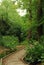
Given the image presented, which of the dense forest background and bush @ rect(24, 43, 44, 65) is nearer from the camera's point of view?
bush @ rect(24, 43, 44, 65)

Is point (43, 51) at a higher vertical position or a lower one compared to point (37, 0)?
lower

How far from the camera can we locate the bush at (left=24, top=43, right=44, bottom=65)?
14.4 m

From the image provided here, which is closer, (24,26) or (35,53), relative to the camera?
(35,53)

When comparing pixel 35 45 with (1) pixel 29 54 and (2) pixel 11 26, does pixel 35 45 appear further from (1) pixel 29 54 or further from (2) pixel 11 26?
(2) pixel 11 26

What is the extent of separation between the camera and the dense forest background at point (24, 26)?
15.2 m

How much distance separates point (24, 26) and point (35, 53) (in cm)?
830

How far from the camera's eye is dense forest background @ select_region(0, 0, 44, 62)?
15234 mm

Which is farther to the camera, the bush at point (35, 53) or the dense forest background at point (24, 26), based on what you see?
the dense forest background at point (24, 26)

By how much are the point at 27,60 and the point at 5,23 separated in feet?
51.4

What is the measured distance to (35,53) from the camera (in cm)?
1468

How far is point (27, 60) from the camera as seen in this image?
1498 centimetres

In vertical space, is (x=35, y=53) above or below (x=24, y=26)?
below

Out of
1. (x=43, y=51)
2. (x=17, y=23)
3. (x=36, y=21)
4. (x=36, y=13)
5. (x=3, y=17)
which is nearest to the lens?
(x=43, y=51)

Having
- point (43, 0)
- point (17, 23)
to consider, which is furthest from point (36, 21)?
point (17, 23)
